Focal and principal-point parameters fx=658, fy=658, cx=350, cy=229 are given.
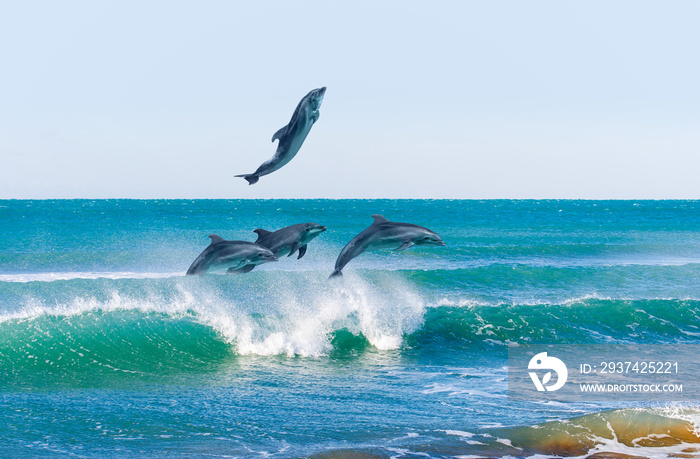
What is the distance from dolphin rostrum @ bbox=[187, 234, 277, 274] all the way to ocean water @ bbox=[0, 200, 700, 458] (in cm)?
575

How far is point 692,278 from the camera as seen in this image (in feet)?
92.5

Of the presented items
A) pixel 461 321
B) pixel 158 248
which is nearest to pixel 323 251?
pixel 158 248

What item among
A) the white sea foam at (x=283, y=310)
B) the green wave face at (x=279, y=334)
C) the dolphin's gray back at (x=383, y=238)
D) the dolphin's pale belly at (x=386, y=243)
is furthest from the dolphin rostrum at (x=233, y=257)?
the white sea foam at (x=283, y=310)

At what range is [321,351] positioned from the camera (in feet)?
53.6

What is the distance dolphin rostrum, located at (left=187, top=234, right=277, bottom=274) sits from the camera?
4.25 meters

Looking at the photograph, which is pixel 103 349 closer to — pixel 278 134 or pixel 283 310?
pixel 283 310

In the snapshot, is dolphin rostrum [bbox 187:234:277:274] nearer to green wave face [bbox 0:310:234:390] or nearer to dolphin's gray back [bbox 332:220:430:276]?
dolphin's gray back [bbox 332:220:430:276]

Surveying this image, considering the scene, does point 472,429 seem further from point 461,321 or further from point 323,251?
point 323,251

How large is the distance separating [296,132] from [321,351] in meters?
13.1

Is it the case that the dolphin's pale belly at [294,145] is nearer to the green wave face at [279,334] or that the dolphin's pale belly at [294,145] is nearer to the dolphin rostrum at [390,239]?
the dolphin rostrum at [390,239]

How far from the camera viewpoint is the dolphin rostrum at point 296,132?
146 inches

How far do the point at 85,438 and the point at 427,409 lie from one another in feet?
18.0

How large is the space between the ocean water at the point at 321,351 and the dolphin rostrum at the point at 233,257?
5.75 m

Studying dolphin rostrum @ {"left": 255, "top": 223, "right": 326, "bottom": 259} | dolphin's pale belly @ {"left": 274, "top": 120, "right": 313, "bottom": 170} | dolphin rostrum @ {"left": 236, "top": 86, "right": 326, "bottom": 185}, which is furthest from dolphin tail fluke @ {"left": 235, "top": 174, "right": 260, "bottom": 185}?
dolphin rostrum @ {"left": 255, "top": 223, "right": 326, "bottom": 259}
